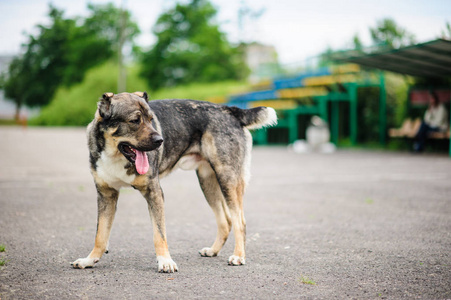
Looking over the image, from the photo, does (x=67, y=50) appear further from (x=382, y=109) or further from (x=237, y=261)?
(x=237, y=261)

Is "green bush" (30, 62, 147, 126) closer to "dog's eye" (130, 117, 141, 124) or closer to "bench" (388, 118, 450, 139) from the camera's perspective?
"bench" (388, 118, 450, 139)

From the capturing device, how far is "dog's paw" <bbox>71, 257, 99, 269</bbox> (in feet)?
13.4

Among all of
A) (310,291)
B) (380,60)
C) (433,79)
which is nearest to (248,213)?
(310,291)

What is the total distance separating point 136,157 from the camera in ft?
13.2

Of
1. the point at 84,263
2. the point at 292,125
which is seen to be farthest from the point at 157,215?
the point at 292,125

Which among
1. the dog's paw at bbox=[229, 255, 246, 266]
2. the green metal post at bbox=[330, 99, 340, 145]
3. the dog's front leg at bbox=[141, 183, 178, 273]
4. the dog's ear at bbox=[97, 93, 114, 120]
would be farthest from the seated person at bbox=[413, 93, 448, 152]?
the dog's ear at bbox=[97, 93, 114, 120]

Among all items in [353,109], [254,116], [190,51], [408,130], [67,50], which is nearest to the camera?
[254,116]

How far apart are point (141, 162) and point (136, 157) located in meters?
0.06

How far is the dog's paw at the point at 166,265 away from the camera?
13.0 ft

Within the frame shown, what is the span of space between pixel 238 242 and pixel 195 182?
579 centimetres

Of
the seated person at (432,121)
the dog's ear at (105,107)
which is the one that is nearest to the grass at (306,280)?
the dog's ear at (105,107)

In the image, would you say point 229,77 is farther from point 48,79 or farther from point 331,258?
point 331,258

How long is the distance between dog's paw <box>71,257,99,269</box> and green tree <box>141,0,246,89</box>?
43.9 metres

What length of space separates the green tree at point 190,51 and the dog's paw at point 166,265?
4405 cm
